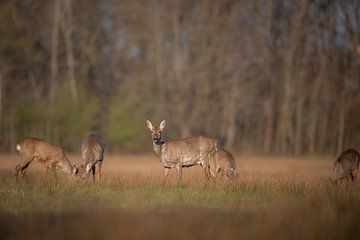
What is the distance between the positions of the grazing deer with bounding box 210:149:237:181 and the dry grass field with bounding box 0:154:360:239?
30.3 inches

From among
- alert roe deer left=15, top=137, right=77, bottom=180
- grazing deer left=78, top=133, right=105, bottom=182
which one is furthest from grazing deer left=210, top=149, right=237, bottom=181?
alert roe deer left=15, top=137, right=77, bottom=180

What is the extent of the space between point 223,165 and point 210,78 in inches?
941

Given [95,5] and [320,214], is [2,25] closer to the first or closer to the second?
[95,5]

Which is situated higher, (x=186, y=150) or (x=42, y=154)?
(x=186, y=150)

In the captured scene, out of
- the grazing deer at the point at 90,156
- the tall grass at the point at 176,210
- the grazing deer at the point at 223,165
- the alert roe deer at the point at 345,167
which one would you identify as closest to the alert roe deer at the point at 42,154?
the grazing deer at the point at 90,156

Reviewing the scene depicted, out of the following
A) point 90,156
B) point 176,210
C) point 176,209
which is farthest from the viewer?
point 90,156

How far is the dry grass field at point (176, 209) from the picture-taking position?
845cm

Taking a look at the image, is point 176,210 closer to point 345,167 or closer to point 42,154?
point 42,154

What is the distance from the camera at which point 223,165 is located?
16750mm

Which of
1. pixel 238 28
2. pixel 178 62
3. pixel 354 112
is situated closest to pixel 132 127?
pixel 178 62

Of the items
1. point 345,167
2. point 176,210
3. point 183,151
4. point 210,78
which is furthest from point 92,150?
point 210,78

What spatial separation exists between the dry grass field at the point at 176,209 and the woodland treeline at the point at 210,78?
2175cm

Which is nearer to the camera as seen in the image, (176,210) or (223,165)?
(176,210)

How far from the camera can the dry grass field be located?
845 centimetres
